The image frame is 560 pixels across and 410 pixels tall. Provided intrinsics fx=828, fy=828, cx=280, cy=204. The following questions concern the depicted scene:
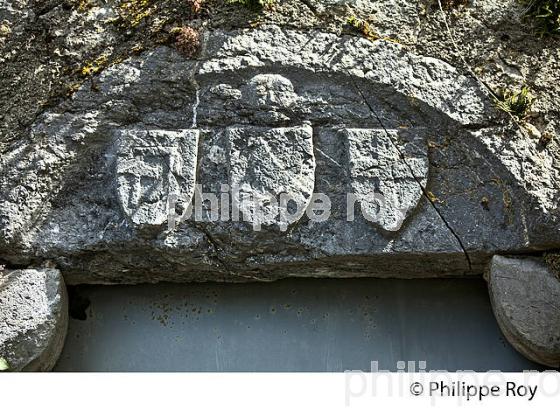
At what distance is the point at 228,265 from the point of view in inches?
102

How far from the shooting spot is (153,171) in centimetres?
254

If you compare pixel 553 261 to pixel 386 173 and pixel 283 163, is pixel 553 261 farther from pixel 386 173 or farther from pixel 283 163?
pixel 283 163

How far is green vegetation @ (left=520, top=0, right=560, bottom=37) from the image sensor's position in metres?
2.70

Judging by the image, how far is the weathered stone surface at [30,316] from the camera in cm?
248

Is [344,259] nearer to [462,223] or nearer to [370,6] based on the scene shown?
[462,223]

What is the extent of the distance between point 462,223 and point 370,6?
771 mm

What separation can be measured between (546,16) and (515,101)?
327 mm

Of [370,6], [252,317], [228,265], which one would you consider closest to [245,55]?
[370,6]

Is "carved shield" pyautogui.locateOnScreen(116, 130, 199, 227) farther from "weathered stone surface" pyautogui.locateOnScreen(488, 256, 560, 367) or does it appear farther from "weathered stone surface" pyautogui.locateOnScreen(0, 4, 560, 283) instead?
"weathered stone surface" pyautogui.locateOnScreen(488, 256, 560, 367)

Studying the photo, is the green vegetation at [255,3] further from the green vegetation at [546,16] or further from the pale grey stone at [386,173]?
the green vegetation at [546,16]

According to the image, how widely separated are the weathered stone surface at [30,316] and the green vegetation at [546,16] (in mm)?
1739

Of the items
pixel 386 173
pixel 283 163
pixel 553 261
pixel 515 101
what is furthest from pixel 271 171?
pixel 553 261

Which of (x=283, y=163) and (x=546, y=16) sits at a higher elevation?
(x=546, y=16)

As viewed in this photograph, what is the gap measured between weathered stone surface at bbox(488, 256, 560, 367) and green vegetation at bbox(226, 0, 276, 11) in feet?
3.55
